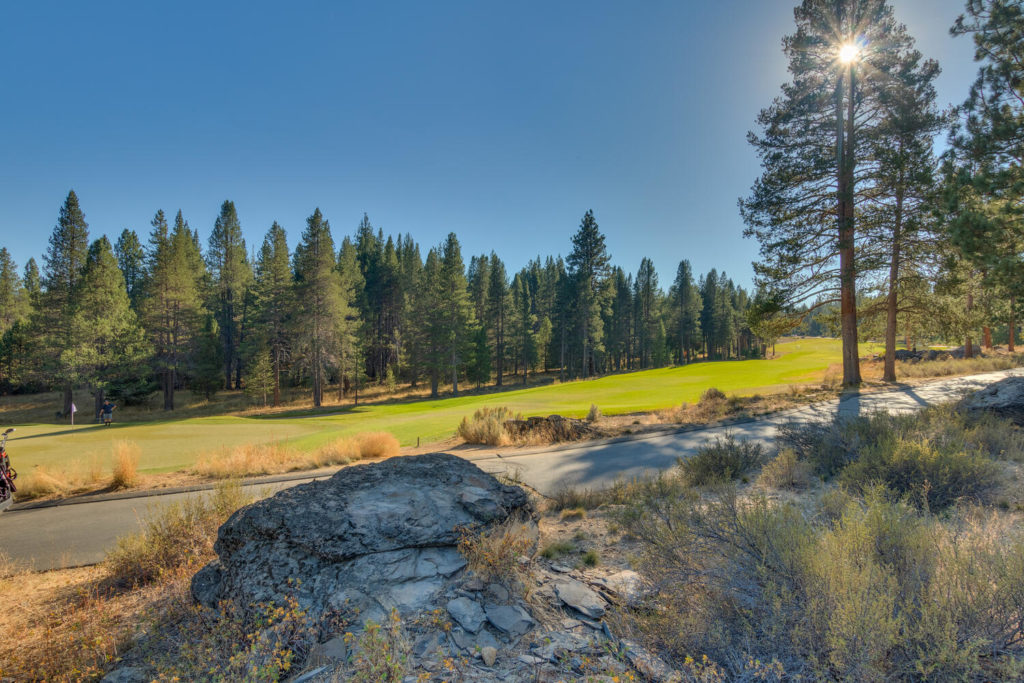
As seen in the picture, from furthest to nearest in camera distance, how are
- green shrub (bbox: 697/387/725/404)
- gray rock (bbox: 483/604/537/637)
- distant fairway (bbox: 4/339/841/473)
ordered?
green shrub (bbox: 697/387/725/404)
distant fairway (bbox: 4/339/841/473)
gray rock (bbox: 483/604/537/637)

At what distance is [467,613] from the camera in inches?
115

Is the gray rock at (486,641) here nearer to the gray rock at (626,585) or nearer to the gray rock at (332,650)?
the gray rock at (332,650)

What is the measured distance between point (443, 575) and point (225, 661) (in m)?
1.49

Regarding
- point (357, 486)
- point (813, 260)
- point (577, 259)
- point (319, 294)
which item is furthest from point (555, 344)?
point (357, 486)

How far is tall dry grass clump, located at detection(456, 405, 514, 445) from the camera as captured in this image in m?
11.2

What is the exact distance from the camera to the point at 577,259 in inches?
1794

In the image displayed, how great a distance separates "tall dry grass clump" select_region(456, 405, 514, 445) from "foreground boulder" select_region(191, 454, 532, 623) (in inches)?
281

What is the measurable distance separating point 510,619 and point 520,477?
458 centimetres

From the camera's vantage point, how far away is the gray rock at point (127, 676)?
2633 millimetres

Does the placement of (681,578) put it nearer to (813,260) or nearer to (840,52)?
(813,260)

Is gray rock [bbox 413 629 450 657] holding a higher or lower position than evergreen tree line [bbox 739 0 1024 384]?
lower

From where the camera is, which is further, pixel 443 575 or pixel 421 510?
pixel 421 510

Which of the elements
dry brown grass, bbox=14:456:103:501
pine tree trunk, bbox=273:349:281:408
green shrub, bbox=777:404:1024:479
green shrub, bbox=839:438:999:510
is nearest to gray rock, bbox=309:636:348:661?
green shrub, bbox=839:438:999:510

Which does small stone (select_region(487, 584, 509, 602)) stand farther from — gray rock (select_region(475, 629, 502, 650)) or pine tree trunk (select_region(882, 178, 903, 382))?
pine tree trunk (select_region(882, 178, 903, 382))
